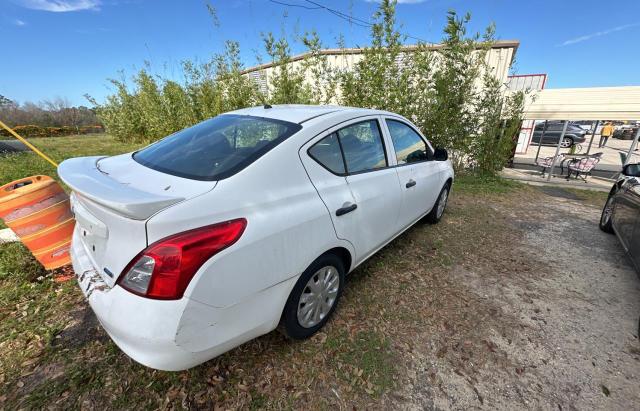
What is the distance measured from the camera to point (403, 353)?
6.77 feet

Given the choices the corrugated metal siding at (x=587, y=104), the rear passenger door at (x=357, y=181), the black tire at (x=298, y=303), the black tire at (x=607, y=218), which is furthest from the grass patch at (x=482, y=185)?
the black tire at (x=298, y=303)

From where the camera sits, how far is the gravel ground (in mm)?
1795

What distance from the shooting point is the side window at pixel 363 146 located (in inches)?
87.4

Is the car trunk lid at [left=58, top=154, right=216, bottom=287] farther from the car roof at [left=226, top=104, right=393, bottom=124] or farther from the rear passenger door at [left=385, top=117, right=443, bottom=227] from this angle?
the rear passenger door at [left=385, top=117, right=443, bottom=227]

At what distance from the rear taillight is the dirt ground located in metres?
0.89

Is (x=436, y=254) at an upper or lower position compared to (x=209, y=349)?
lower

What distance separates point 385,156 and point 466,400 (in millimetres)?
1945

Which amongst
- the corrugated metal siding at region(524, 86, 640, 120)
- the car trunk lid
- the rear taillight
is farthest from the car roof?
the corrugated metal siding at region(524, 86, 640, 120)

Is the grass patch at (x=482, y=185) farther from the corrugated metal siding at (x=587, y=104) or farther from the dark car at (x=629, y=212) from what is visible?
the corrugated metal siding at (x=587, y=104)

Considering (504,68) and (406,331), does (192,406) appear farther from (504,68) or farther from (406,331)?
(504,68)

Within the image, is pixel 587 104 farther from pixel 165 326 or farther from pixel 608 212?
pixel 165 326

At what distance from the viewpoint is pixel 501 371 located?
6.42 ft

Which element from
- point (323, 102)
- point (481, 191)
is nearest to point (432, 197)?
point (481, 191)

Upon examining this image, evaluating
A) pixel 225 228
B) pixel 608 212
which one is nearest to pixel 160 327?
pixel 225 228
